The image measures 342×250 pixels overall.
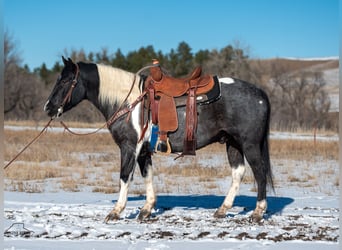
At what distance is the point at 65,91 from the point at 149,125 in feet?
4.35

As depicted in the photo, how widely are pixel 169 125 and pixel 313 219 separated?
2.38m

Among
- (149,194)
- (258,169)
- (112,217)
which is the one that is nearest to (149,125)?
(149,194)

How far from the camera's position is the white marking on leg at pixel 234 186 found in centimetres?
693

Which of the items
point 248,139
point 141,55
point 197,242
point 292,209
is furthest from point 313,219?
point 141,55

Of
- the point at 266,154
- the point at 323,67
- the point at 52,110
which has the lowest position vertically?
the point at 266,154

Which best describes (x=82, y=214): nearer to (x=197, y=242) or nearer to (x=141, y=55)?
(x=197, y=242)

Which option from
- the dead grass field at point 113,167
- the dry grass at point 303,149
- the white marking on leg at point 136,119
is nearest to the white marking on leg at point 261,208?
the white marking on leg at point 136,119

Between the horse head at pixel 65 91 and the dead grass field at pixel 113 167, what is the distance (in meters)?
2.75

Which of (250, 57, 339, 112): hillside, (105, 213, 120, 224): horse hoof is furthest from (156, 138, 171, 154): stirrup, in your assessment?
(250, 57, 339, 112): hillside

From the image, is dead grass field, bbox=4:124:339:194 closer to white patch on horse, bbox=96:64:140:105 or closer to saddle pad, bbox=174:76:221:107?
white patch on horse, bbox=96:64:140:105

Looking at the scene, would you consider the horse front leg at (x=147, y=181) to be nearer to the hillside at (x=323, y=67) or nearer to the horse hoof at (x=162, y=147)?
the horse hoof at (x=162, y=147)

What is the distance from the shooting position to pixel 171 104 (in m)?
6.52

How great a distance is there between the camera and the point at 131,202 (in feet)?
26.2

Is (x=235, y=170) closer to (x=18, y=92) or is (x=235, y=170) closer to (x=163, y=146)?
(x=163, y=146)
